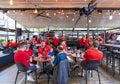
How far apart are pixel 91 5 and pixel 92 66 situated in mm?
8690

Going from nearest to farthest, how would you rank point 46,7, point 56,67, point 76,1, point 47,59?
point 56,67 < point 47,59 < point 76,1 < point 46,7

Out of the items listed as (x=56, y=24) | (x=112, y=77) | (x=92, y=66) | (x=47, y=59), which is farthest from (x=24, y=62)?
(x=56, y=24)

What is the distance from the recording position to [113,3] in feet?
47.3

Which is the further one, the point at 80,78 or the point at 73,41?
the point at 73,41

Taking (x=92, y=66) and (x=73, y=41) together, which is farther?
(x=73, y=41)

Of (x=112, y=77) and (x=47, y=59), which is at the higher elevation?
(x=47, y=59)

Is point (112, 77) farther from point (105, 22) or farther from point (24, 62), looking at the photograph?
point (105, 22)

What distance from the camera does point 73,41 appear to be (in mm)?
16203

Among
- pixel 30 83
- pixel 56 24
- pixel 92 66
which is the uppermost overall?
pixel 56 24

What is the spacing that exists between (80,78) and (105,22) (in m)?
19.7

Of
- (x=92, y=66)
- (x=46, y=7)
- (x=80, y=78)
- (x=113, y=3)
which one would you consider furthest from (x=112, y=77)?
(x=46, y=7)

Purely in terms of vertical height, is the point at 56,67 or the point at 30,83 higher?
the point at 56,67

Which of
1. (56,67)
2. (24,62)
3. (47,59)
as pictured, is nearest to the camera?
(56,67)

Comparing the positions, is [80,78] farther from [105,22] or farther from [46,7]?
[105,22]
